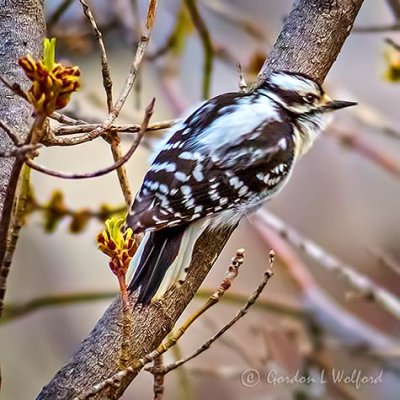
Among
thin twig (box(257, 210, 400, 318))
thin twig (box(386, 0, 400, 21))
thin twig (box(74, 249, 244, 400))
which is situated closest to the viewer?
thin twig (box(74, 249, 244, 400))

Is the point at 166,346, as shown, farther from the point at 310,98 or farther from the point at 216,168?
the point at 310,98

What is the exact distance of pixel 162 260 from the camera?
1.12 meters

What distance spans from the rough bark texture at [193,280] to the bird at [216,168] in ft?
0.08

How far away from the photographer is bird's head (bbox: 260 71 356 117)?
3.83 ft

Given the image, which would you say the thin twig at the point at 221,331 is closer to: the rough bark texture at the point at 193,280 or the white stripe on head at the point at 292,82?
the rough bark texture at the point at 193,280

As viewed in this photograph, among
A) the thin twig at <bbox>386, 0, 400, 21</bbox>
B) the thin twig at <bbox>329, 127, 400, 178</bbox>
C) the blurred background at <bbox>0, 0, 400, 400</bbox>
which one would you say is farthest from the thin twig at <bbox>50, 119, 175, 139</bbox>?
the thin twig at <bbox>329, 127, 400, 178</bbox>

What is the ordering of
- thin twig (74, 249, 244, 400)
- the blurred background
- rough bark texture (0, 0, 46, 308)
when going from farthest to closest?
the blurred background → rough bark texture (0, 0, 46, 308) → thin twig (74, 249, 244, 400)

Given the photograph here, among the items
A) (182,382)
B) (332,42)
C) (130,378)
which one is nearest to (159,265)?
(130,378)

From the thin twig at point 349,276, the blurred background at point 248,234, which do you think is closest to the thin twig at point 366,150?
the blurred background at point 248,234

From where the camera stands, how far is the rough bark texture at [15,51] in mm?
993

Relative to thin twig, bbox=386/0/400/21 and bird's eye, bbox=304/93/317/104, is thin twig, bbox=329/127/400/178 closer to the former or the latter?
thin twig, bbox=386/0/400/21

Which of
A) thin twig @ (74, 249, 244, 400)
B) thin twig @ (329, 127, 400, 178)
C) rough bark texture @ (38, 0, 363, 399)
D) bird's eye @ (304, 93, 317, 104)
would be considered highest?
thin twig @ (329, 127, 400, 178)

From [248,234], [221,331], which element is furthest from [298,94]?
[248,234]

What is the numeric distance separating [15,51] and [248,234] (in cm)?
227
